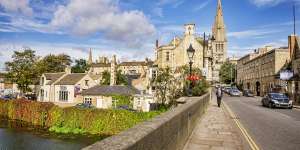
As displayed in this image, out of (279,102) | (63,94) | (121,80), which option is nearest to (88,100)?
(63,94)

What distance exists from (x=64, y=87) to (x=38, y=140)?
28.7 metres

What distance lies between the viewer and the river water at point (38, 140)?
3238 centimetres

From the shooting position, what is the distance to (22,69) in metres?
74.5

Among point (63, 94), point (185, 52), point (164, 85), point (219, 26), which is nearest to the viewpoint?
point (164, 85)

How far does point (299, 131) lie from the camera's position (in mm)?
14562

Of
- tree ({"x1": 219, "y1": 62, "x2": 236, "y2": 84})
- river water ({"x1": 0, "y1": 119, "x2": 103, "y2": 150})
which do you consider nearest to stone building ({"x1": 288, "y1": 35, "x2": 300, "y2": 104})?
river water ({"x1": 0, "y1": 119, "x2": 103, "y2": 150})

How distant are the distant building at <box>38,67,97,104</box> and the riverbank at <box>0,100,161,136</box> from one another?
11.2 meters

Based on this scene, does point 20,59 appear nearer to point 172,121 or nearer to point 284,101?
point 284,101

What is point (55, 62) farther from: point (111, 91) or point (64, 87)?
point (111, 91)

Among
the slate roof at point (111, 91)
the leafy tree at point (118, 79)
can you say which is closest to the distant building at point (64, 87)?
the slate roof at point (111, 91)

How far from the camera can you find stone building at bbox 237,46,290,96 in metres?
63.2

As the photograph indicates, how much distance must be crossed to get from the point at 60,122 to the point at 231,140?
123 feet

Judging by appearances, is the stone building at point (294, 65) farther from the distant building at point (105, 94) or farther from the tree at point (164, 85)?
the distant building at point (105, 94)

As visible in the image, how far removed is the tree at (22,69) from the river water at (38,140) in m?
30.8
